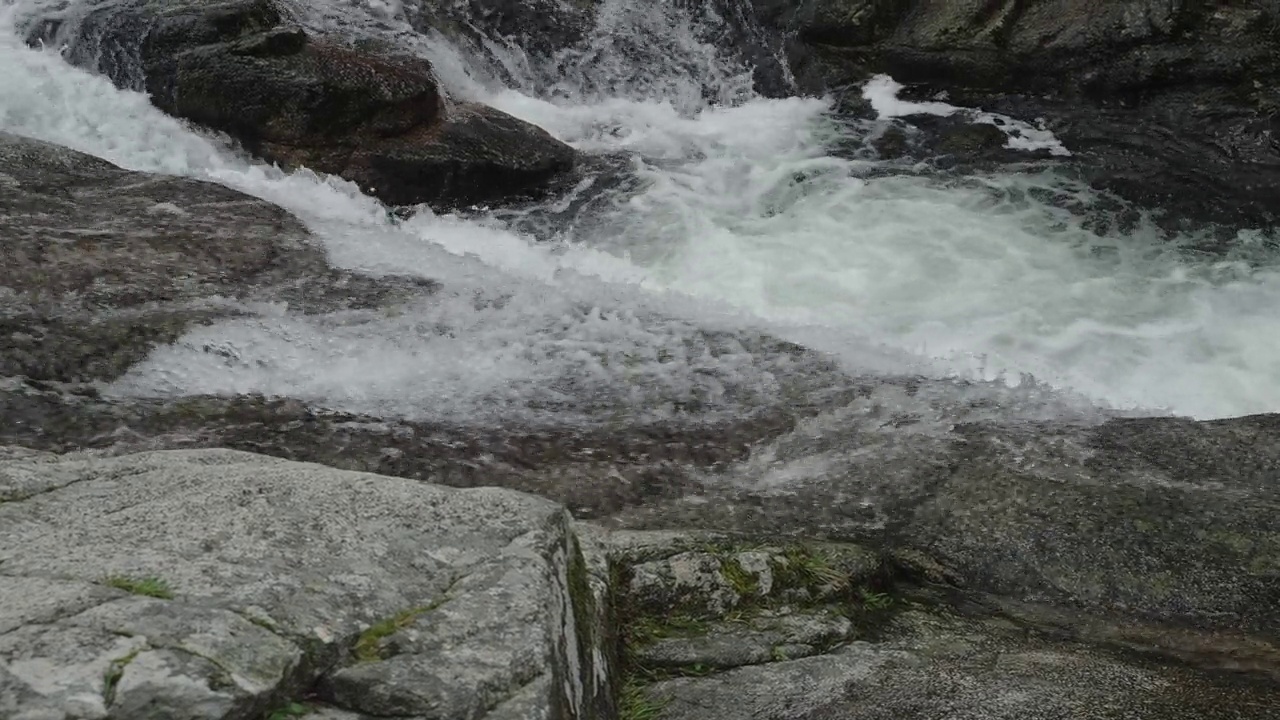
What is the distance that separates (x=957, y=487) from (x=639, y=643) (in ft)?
8.08

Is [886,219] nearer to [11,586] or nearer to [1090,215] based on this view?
[1090,215]

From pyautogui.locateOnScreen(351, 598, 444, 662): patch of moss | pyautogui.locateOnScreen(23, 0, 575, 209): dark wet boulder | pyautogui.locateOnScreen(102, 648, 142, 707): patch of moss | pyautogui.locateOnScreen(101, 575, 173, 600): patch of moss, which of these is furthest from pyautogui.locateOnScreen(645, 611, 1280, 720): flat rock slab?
pyautogui.locateOnScreen(23, 0, 575, 209): dark wet boulder

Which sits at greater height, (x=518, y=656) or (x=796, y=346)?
(x=796, y=346)

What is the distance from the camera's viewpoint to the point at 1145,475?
20.3 ft

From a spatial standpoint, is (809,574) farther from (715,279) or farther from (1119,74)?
(1119,74)

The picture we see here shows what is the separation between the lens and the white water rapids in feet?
24.7

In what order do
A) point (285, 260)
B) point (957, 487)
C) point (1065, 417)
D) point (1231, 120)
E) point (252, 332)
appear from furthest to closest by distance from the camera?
1. point (1231, 120)
2. point (285, 260)
3. point (252, 332)
4. point (1065, 417)
5. point (957, 487)

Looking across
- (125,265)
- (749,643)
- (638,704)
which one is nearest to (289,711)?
(638,704)

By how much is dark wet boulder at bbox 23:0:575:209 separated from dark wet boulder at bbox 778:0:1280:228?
613cm

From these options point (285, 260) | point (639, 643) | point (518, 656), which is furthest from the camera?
point (285, 260)

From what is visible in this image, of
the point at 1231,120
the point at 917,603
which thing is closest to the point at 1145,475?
the point at 917,603

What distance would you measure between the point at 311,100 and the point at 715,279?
473 cm

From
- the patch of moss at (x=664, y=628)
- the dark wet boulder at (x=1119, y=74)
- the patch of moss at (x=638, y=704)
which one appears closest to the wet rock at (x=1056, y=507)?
the patch of moss at (x=664, y=628)

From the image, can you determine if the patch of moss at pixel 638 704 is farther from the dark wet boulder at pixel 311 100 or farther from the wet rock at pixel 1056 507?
the dark wet boulder at pixel 311 100
